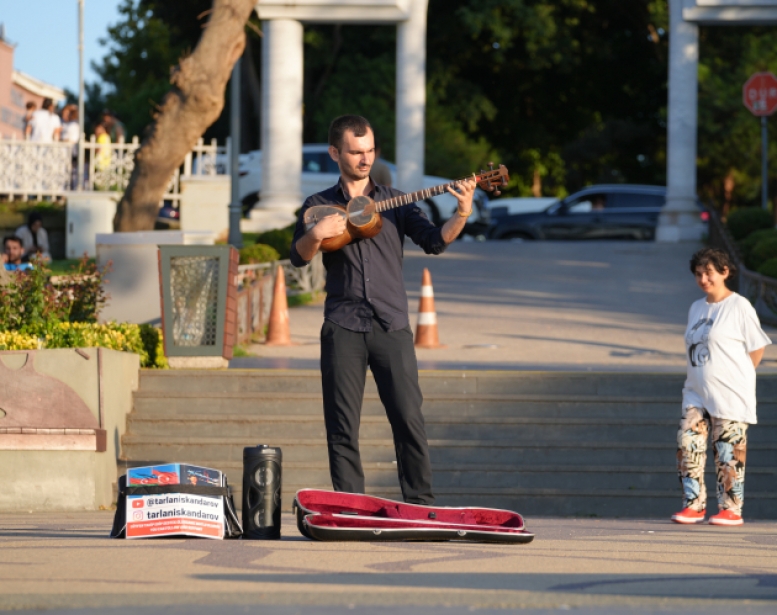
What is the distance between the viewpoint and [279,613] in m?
4.15

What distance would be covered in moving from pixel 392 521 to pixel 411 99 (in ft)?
69.0

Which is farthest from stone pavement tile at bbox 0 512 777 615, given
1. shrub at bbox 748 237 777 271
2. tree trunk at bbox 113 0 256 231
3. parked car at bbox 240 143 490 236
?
parked car at bbox 240 143 490 236

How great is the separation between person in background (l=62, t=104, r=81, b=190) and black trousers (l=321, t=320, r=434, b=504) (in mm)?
18749

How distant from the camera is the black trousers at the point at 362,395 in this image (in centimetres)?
611

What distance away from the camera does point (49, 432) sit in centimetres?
906

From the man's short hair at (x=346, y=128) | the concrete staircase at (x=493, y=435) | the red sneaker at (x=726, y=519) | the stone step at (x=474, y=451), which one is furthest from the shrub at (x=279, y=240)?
the man's short hair at (x=346, y=128)

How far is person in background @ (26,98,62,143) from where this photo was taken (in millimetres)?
25109

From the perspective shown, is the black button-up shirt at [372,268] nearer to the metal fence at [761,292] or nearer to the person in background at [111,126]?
the metal fence at [761,292]

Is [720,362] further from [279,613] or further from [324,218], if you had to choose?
[279,613]

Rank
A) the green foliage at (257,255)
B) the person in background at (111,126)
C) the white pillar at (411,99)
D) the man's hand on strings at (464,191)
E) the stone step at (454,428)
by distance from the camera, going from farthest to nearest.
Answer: the white pillar at (411,99)
the person in background at (111,126)
the green foliage at (257,255)
the stone step at (454,428)
the man's hand on strings at (464,191)

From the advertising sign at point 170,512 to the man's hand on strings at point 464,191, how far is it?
73.5 inches

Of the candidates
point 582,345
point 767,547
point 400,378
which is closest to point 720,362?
point 767,547

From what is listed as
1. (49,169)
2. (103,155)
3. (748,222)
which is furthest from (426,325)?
(49,169)

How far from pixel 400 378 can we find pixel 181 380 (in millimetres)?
5010
